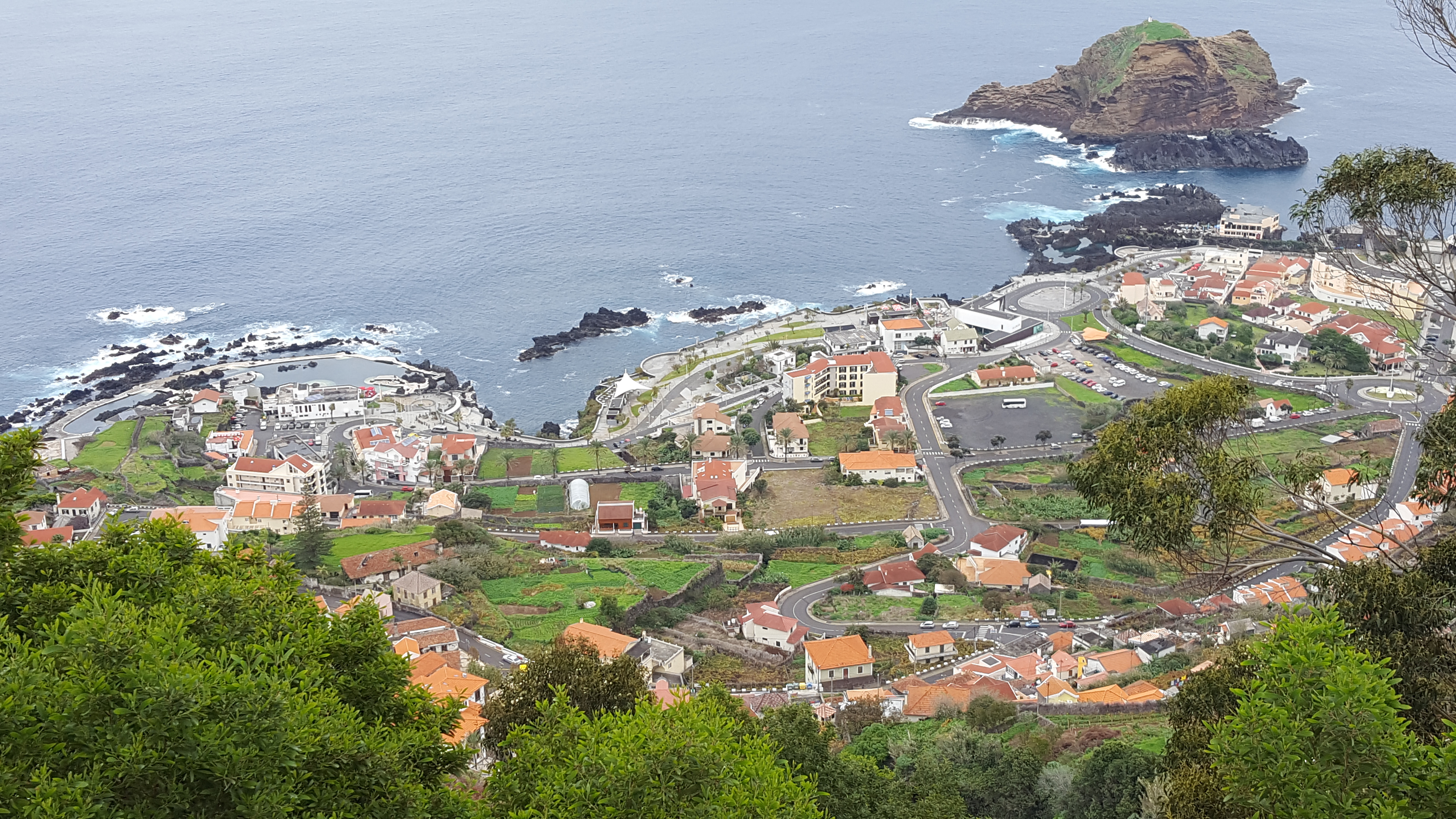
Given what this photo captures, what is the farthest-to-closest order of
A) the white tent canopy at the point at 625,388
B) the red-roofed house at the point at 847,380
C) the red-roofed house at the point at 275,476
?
1. the white tent canopy at the point at 625,388
2. the red-roofed house at the point at 847,380
3. the red-roofed house at the point at 275,476

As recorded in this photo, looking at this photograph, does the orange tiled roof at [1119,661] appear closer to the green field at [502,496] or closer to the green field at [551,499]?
the green field at [551,499]

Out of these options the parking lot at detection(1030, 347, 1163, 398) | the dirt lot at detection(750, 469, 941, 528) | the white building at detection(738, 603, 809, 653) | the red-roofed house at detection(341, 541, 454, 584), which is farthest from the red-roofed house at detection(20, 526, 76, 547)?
the parking lot at detection(1030, 347, 1163, 398)

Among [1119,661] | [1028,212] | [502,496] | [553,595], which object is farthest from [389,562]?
[1028,212]

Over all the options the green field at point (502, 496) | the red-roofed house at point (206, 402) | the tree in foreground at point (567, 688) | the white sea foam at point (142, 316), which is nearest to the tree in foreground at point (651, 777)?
the tree in foreground at point (567, 688)

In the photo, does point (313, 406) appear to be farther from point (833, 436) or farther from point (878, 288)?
point (878, 288)

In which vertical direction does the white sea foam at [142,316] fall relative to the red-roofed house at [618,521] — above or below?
above

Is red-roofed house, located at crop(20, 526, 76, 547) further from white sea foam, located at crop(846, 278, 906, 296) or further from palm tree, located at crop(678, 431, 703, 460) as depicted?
white sea foam, located at crop(846, 278, 906, 296)

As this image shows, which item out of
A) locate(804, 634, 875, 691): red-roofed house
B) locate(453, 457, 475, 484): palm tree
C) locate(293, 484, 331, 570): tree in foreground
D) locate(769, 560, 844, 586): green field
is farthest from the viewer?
locate(453, 457, 475, 484): palm tree
